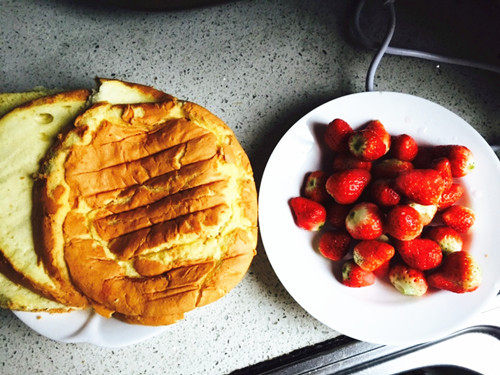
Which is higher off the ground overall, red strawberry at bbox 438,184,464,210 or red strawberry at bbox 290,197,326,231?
red strawberry at bbox 438,184,464,210

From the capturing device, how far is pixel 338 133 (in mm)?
1016

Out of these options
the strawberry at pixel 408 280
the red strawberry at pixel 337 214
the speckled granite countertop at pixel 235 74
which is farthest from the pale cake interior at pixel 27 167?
Result: the strawberry at pixel 408 280

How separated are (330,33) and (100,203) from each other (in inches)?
30.5

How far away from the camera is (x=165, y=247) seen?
906mm

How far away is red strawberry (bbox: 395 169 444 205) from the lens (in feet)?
3.07

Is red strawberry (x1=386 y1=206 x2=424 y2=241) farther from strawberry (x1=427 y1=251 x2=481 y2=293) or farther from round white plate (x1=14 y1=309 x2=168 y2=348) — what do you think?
round white plate (x1=14 y1=309 x2=168 y2=348)

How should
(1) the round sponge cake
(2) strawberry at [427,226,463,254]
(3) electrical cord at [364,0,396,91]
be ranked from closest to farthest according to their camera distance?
(1) the round sponge cake → (2) strawberry at [427,226,463,254] → (3) electrical cord at [364,0,396,91]

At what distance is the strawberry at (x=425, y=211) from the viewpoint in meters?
0.96

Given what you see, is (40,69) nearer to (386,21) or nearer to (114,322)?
(114,322)

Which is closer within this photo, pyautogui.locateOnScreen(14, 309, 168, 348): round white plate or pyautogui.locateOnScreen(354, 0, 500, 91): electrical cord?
pyautogui.locateOnScreen(14, 309, 168, 348): round white plate

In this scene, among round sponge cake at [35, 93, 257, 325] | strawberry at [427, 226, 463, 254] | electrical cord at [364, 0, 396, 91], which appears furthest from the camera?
electrical cord at [364, 0, 396, 91]

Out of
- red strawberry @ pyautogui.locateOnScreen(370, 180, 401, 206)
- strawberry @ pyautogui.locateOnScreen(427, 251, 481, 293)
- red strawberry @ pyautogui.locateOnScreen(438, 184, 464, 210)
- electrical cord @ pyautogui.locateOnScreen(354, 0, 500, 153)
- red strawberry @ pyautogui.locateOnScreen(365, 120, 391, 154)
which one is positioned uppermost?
electrical cord @ pyautogui.locateOnScreen(354, 0, 500, 153)

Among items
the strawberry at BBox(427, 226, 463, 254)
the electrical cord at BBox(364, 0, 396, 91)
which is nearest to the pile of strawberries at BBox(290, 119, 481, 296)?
the strawberry at BBox(427, 226, 463, 254)

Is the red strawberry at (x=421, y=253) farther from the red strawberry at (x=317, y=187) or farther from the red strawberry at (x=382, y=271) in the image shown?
the red strawberry at (x=317, y=187)
